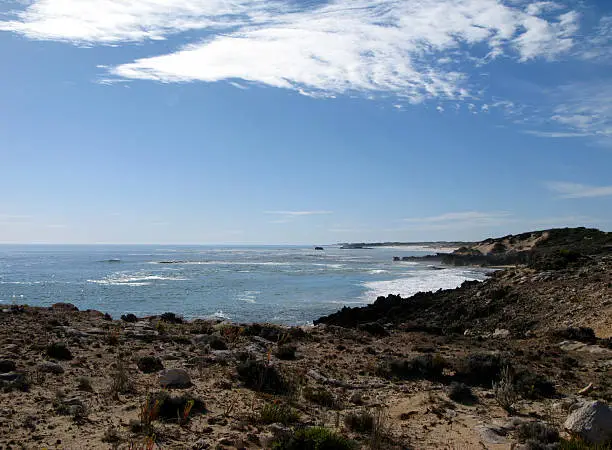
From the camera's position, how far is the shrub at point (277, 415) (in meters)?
7.74

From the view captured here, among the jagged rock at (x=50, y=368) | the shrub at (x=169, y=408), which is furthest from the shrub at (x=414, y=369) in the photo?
the jagged rock at (x=50, y=368)

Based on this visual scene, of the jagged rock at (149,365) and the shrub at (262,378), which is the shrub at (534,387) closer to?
the shrub at (262,378)

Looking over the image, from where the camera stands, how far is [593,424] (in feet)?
23.1

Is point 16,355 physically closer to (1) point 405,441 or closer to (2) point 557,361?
(1) point 405,441

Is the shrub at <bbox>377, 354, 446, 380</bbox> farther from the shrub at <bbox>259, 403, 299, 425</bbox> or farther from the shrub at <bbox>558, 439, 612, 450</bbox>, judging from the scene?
→ the shrub at <bbox>558, 439, 612, 450</bbox>

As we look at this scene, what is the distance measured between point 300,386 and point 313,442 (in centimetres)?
394

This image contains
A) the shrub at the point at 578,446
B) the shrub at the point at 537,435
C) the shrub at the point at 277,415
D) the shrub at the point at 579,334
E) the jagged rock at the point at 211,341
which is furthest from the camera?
the shrub at the point at 579,334

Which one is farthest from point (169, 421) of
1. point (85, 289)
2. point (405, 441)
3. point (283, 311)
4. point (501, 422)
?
point (85, 289)

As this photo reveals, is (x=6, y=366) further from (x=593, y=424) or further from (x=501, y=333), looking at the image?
(x=501, y=333)

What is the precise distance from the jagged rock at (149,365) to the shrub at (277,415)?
4014 mm

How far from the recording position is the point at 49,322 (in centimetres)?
1633

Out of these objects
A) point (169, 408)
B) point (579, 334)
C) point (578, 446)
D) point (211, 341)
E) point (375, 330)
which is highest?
point (578, 446)

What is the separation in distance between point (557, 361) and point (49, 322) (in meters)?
16.3

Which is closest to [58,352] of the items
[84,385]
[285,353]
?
[84,385]
